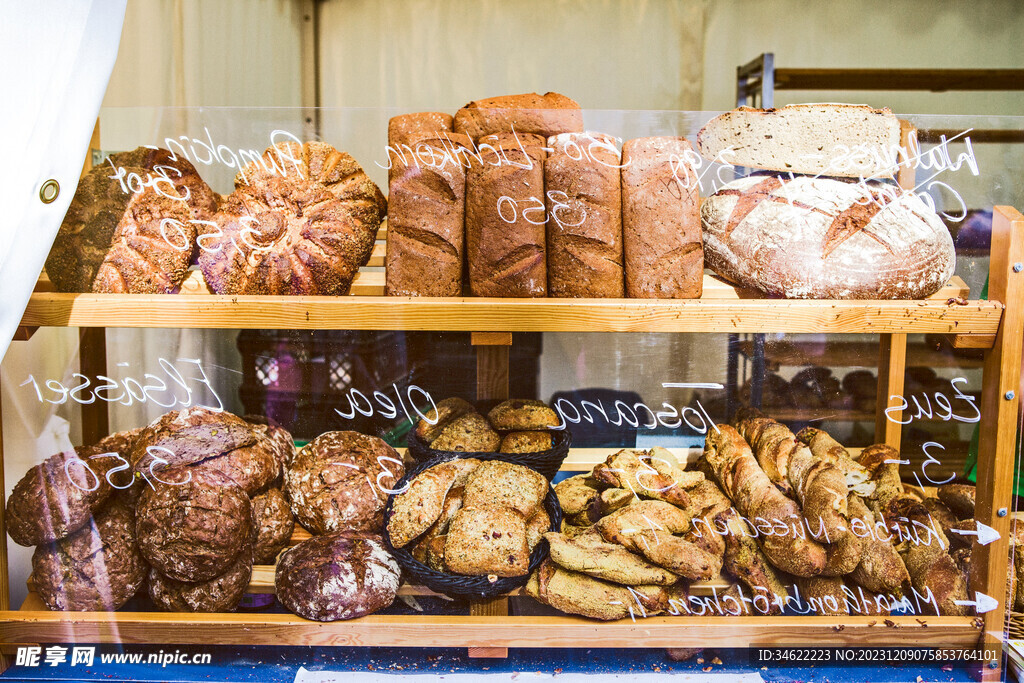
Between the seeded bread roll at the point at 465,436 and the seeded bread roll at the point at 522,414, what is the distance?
1.7 inches

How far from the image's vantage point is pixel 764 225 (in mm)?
1492

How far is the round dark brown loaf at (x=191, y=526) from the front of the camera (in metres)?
1.47

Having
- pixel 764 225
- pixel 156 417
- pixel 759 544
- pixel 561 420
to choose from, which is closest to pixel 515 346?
pixel 561 420

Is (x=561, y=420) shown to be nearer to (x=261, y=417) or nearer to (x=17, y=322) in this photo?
(x=261, y=417)

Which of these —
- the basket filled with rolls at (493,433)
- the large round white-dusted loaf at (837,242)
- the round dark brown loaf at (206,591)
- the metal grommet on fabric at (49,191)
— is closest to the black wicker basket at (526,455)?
the basket filled with rolls at (493,433)

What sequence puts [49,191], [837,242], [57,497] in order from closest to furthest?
1. [49,191]
2. [837,242]
3. [57,497]

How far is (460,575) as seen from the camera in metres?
1.49

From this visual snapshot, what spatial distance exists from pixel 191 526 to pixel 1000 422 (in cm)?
195

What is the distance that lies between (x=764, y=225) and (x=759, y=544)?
80cm

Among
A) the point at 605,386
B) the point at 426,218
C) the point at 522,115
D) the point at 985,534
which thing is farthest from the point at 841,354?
the point at 426,218

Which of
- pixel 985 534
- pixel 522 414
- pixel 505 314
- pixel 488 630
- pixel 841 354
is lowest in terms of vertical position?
pixel 488 630

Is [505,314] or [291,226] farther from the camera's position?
[291,226]

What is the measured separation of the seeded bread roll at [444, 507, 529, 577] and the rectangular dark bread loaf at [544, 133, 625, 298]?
59cm

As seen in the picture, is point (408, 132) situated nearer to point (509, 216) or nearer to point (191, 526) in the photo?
point (509, 216)
